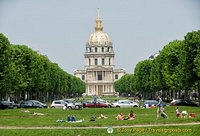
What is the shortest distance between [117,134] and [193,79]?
33995mm

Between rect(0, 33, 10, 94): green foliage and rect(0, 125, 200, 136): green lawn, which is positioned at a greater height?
rect(0, 33, 10, 94): green foliage

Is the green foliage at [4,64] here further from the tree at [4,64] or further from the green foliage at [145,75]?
the green foliage at [145,75]

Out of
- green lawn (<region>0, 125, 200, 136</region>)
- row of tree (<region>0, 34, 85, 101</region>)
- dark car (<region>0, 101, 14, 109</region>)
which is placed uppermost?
row of tree (<region>0, 34, 85, 101</region>)

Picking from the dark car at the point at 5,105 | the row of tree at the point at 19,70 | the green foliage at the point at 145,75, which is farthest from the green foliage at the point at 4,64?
the green foliage at the point at 145,75

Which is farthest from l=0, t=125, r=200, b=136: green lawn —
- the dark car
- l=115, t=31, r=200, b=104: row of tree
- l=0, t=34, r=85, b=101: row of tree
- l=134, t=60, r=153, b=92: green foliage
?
l=134, t=60, r=153, b=92: green foliage

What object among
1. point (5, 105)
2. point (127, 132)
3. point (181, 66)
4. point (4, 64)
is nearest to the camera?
point (127, 132)

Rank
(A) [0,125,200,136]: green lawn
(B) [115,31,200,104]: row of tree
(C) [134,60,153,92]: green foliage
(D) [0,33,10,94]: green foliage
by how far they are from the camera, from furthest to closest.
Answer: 1. (C) [134,60,153,92]: green foliage
2. (B) [115,31,200,104]: row of tree
3. (D) [0,33,10,94]: green foliage
4. (A) [0,125,200,136]: green lawn

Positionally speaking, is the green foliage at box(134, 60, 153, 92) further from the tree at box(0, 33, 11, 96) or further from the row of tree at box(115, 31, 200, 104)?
the tree at box(0, 33, 11, 96)

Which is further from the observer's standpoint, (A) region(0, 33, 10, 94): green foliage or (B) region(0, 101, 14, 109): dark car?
(B) region(0, 101, 14, 109): dark car

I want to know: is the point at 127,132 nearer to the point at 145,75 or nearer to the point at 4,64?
the point at 4,64

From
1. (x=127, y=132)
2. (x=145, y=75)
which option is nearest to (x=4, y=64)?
(x=127, y=132)

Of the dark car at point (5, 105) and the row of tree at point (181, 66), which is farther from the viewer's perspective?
the dark car at point (5, 105)

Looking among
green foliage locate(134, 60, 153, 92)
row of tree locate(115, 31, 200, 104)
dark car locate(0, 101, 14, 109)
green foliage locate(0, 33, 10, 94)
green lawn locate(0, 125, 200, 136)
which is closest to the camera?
green lawn locate(0, 125, 200, 136)

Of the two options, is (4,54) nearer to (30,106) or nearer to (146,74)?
(30,106)
